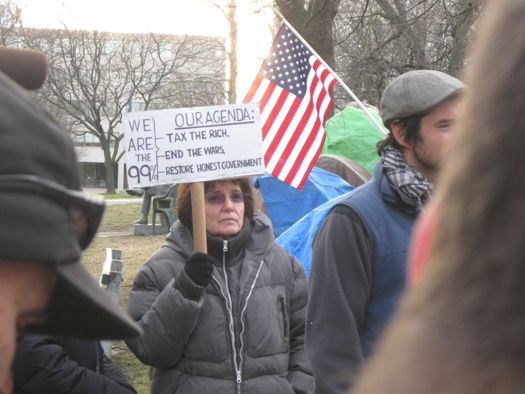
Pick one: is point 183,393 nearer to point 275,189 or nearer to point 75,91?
point 275,189

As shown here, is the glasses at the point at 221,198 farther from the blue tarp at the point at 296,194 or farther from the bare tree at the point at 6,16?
the bare tree at the point at 6,16

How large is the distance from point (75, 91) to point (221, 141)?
118ft

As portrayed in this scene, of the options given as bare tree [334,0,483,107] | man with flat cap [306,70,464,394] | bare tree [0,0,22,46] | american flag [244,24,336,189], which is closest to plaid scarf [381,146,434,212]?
man with flat cap [306,70,464,394]

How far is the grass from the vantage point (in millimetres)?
6755

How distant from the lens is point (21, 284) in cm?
120

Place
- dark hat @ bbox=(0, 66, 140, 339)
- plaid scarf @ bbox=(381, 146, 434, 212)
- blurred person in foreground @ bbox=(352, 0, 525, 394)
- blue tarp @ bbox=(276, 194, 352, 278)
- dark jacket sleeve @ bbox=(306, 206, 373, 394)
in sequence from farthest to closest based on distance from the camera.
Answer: blue tarp @ bbox=(276, 194, 352, 278) → plaid scarf @ bbox=(381, 146, 434, 212) → dark jacket sleeve @ bbox=(306, 206, 373, 394) → dark hat @ bbox=(0, 66, 140, 339) → blurred person in foreground @ bbox=(352, 0, 525, 394)

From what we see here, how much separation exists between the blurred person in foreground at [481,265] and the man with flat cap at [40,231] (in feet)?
1.87

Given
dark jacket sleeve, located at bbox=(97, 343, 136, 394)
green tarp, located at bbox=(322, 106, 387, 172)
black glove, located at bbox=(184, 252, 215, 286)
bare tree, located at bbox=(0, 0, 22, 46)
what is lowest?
dark jacket sleeve, located at bbox=(97, 343, 136, 394)

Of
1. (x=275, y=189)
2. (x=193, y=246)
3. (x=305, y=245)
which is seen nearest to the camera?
(x=193, y=246)

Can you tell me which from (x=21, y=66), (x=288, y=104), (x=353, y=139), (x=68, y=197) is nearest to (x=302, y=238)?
(x=288, y=104)

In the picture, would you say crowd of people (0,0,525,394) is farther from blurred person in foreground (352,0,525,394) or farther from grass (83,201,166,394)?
grass (83,201,166,394)

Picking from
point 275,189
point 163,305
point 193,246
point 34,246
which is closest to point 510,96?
point 34,246

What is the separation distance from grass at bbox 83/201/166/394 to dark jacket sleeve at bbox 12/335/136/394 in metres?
1.15

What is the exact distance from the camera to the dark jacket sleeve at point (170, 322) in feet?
11.2
